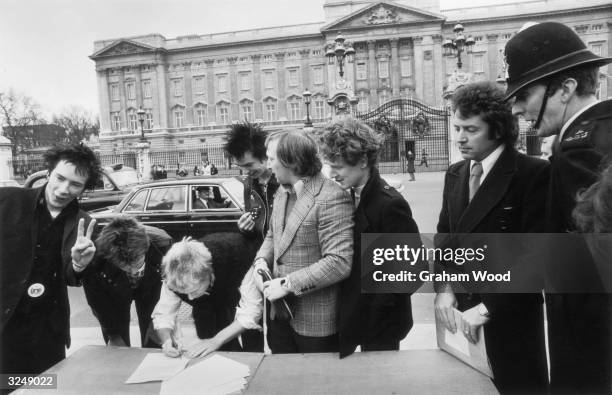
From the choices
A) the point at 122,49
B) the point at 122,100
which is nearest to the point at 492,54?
the point at 122,49

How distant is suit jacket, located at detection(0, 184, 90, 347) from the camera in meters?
2.23

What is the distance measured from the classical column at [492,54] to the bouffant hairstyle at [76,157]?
47357mm

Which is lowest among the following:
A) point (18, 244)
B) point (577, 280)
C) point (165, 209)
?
point (165, 209)

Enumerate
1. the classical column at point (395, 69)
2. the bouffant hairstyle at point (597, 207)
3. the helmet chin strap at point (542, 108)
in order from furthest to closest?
1. the classical column at point (395, 69)
2. the helmet chin strap at point (542, 108)
3. the bouffant hairstyle at point (597, 207)

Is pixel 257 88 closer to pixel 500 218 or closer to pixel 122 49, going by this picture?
pixel 122 49

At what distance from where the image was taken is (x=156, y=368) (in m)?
1.86

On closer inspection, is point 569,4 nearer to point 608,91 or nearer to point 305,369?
point 608,91

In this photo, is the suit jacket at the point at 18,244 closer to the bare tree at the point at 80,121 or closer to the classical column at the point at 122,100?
the classical column at the point at 122,100

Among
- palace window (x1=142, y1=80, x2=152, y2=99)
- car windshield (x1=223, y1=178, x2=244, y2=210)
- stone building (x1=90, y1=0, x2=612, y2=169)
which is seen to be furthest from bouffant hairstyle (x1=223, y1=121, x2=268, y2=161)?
palace window (x1=142, y1=80, x2=152, y2=99)

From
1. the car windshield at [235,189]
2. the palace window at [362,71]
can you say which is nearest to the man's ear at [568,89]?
the car windshield at [235,189]

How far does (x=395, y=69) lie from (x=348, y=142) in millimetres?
46094

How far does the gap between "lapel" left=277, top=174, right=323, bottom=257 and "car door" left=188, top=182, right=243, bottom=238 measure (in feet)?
15.8

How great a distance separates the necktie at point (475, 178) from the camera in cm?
213

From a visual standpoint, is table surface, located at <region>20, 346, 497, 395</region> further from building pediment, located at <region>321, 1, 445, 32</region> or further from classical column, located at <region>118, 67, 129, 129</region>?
classical column, located at <region>118, 67, 129, 129</region>
